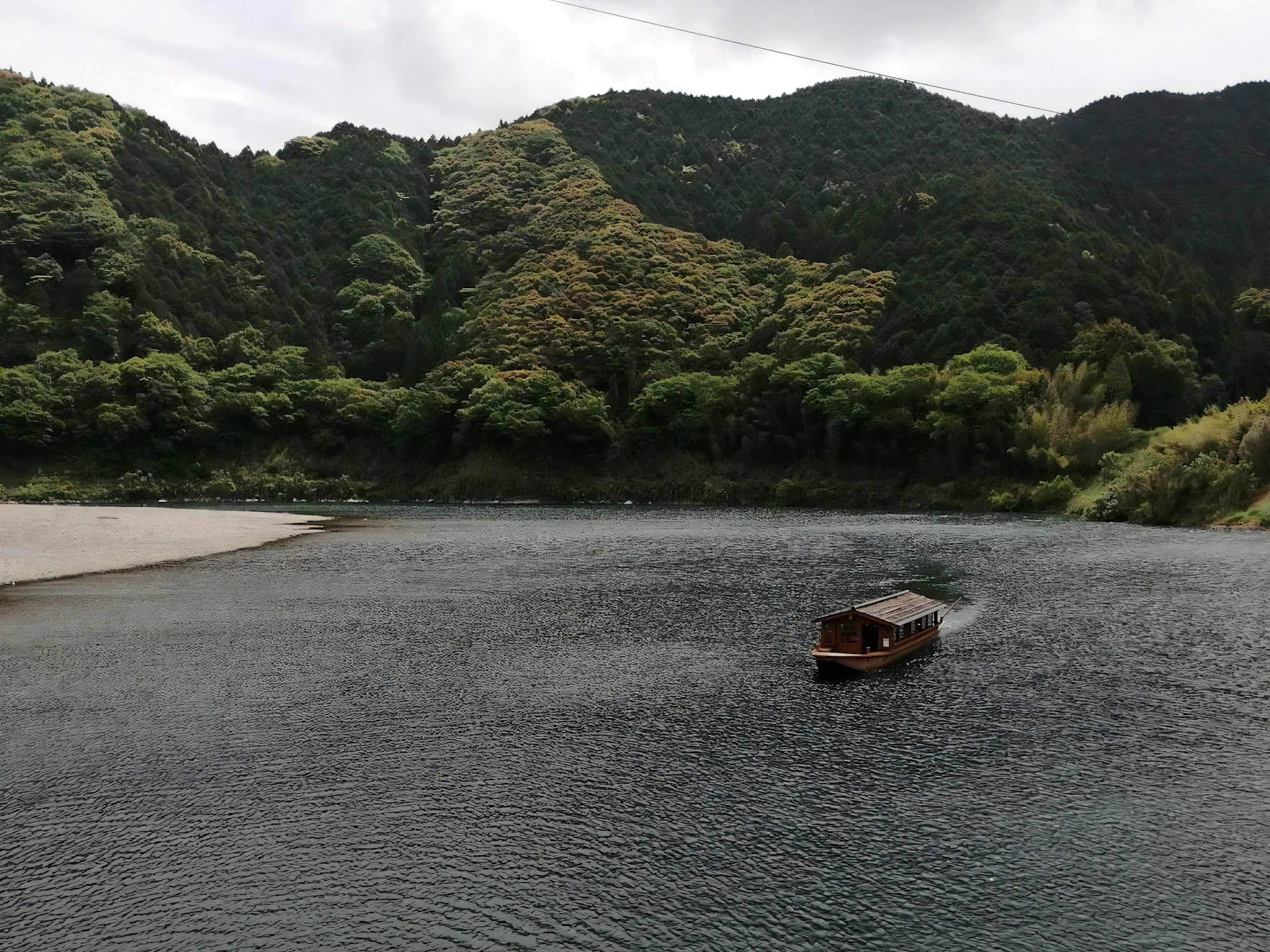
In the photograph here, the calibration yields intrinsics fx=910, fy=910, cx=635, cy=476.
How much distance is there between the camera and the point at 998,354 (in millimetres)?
90688

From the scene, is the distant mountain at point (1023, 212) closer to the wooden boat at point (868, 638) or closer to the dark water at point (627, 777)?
the dark water at point (627, 777)

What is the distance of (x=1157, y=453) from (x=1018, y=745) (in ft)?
192

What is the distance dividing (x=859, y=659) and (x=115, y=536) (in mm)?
45636

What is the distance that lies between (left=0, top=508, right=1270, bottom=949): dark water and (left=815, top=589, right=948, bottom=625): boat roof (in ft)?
4.87

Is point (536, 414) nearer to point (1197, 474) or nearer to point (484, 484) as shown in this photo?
point (484, 484)

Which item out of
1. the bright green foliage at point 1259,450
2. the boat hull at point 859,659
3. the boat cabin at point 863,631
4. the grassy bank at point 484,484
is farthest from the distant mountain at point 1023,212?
the boat hull at point 859,659

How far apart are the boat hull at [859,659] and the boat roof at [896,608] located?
0.73 meters

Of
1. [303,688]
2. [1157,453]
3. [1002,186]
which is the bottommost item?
[303,688]

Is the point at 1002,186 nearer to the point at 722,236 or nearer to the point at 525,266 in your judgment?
the point at 722,236

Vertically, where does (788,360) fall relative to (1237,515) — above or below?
above

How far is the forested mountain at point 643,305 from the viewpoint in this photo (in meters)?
90.4

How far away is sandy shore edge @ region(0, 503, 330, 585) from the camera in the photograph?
41031 mm

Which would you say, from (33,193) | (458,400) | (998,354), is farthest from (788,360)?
(33,193)

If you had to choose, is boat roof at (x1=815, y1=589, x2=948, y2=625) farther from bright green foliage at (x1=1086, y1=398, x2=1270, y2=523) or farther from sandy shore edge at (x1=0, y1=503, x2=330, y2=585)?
bright green foliage at (x1=1086, y1=398, x2=1270, y2=523)
